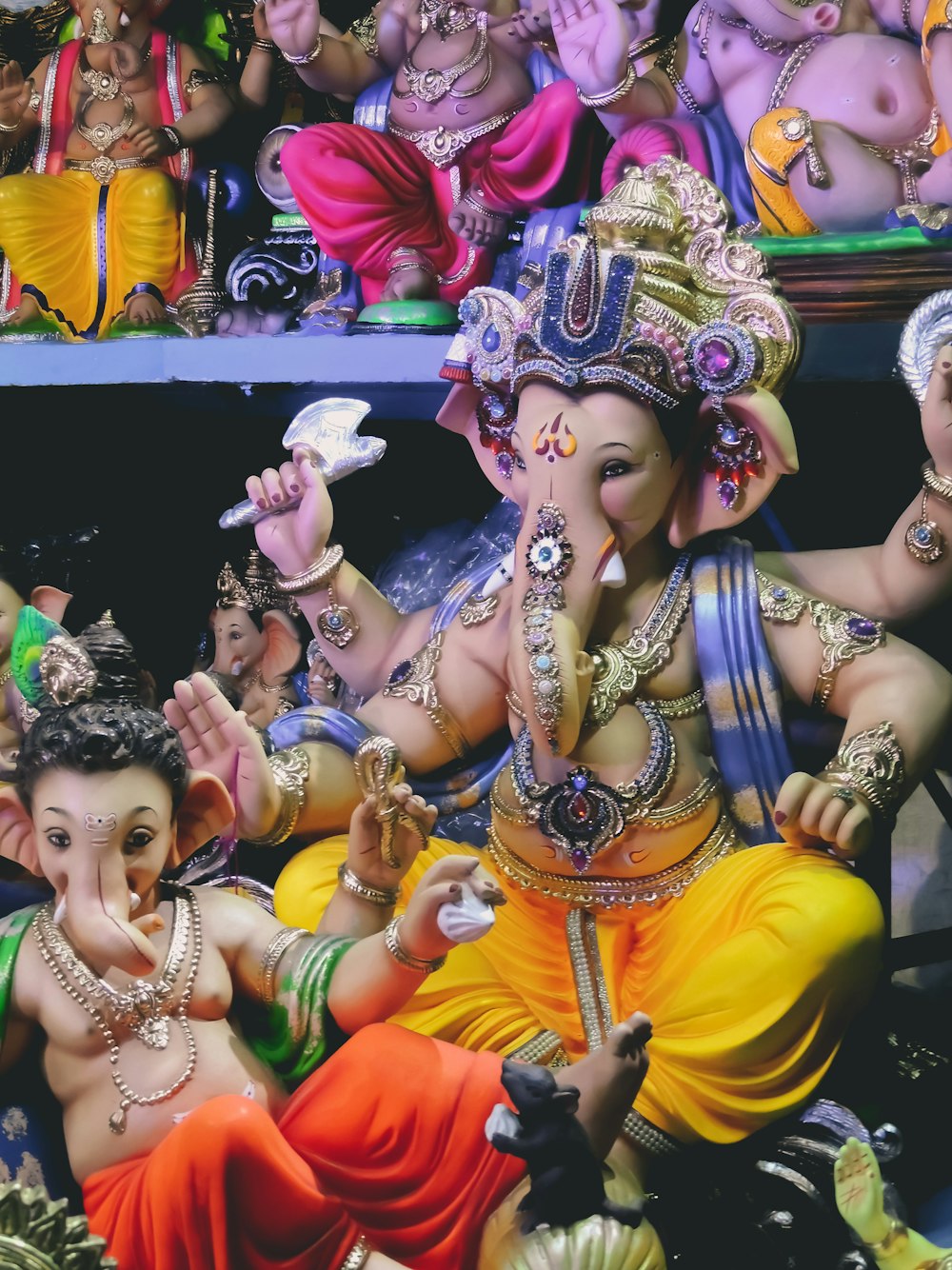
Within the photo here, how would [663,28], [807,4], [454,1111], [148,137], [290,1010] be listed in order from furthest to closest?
[148,137] < [663,28] < [807,4] < [290,1010] < [454,1111]

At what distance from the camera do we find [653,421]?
1915 millimetres

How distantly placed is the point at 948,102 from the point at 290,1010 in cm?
120

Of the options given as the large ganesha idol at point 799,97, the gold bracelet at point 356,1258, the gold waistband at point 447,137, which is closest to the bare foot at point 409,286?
the gold waistband at point 447,137

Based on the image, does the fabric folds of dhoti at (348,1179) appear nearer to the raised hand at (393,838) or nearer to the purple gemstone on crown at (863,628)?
the raised hand at (393,838)

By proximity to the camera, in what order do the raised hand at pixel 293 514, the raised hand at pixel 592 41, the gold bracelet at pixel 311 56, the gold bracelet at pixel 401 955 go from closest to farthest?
1. the gold bracelet at pixel 401 955
2. the raised hand at pixel 293 514
3. the raised hand at pixel 592 41
4. the gold bracelet at pixel 311 56

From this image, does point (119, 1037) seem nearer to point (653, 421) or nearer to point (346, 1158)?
point (346, 1158)

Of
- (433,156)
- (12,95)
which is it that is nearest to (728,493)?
(433,156)

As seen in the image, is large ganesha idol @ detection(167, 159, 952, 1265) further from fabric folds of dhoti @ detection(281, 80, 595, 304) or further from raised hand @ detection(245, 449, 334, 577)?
fabric folds of dhoti @ detection(281, 80, 595, 304)

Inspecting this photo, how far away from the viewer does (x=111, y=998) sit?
163 cm

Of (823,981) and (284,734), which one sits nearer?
(823,981)

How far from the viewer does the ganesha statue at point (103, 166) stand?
2.75 metres

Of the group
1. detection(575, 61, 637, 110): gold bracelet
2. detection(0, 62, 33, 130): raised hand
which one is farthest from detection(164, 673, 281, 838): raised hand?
detection(0, 62, 33, 130): raised hand

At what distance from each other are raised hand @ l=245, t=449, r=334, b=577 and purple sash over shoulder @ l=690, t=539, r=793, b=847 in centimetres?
43

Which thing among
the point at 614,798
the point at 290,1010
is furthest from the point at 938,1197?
the point at 290,1010
